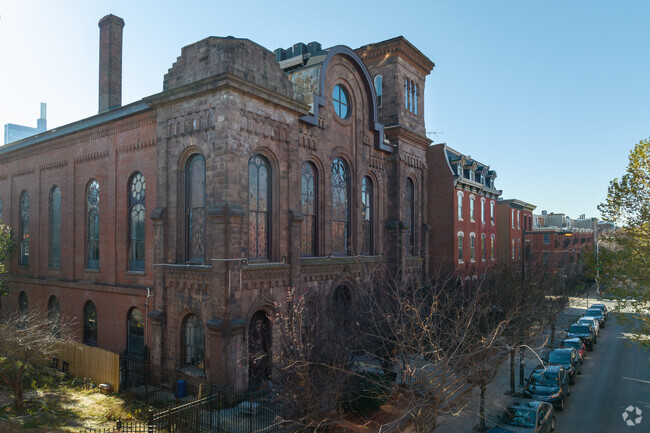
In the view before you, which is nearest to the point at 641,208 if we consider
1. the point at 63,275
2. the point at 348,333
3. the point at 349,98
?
the point at 348,333

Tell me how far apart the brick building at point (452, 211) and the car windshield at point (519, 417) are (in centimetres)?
1586

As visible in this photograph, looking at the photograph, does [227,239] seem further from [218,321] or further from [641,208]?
[641,208]

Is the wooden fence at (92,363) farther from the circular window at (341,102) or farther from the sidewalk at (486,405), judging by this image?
the circular window at (341,102)

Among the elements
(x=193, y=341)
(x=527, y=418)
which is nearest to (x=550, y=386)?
(x=527, y=418)

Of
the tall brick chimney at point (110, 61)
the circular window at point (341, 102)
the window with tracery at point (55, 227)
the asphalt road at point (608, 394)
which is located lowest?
the asphalt road at point (608, 394)

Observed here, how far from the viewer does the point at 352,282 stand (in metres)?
23.3

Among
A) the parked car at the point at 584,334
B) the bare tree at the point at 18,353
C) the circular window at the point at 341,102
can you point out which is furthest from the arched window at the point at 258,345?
the parked car at the point at 584,334

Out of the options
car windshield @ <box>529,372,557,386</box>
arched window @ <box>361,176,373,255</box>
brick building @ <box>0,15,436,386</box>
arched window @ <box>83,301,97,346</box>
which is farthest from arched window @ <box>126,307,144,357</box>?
car windshield @ <box>529,372,557,386</box>

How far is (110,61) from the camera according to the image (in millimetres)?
26609

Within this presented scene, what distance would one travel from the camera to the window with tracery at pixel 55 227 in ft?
86.4

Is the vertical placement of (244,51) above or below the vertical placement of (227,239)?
above

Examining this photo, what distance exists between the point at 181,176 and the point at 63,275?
12558mm

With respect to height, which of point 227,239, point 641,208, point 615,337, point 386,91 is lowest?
point 615,337

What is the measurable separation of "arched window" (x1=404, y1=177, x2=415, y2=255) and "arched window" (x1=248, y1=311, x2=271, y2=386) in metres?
13.4
